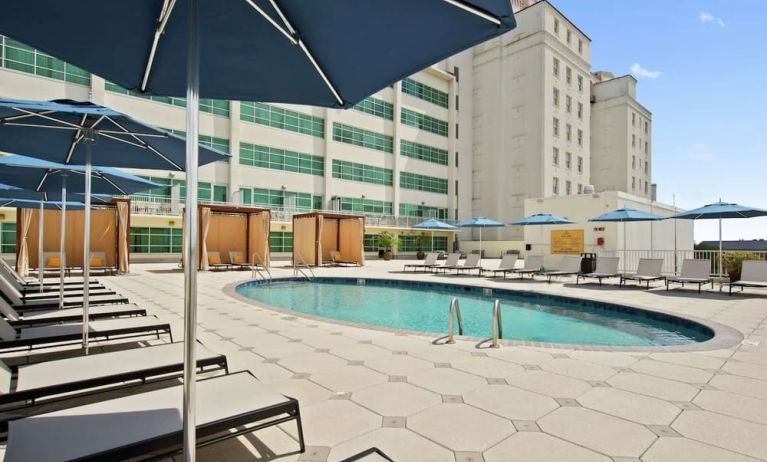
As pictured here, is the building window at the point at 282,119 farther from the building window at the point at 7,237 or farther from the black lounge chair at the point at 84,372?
the black lounge chair at the point at 84,372

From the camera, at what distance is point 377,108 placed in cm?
3328

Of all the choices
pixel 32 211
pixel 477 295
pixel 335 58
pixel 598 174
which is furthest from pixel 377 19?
pixel 598 174

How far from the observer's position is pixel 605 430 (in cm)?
295

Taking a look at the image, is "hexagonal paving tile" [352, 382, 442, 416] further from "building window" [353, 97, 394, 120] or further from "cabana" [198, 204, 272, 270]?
"building window" [353, 97, 394, 120]

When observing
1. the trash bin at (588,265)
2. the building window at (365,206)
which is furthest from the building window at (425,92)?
the trash bin at (588,265)

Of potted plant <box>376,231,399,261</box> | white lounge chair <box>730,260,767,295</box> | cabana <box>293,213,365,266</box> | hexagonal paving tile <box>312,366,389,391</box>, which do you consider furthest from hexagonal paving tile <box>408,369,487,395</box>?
potted plant <box>376,231,399,261</box>

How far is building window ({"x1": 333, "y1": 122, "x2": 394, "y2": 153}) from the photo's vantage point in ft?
101

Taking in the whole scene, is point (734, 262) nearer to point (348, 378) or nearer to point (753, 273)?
point (753, 273)

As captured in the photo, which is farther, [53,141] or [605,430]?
[53,141]

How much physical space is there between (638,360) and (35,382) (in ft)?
19.0

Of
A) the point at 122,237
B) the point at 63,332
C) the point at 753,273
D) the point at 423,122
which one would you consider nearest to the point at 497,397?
the point at 63,332

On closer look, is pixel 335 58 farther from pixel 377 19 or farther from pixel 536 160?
pixel 536 160

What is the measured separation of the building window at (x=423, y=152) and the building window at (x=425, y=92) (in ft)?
14.2

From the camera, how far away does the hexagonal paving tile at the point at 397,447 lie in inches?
102
